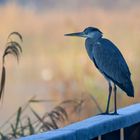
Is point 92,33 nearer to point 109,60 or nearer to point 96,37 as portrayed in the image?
point 96,37

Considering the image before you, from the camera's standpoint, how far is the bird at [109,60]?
348cm

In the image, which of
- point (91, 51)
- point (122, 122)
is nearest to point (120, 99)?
point (91, 51)

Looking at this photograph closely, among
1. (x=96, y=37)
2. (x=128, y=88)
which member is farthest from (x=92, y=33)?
(x=128, y=88)

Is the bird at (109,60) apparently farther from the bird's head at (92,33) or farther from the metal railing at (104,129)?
the metal railing at (104,129)

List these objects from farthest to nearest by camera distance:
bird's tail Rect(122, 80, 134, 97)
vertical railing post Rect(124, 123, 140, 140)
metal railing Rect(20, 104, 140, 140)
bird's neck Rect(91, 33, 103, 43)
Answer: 1. bird's neck Rect(91, 33, 103, 43)
2. bird's tail Rect(122, 80, 134, 97)
3. vertical railing post Rect(124, 123, 140, 140)
4. metal railing Rect(20, 104, 140, 140)

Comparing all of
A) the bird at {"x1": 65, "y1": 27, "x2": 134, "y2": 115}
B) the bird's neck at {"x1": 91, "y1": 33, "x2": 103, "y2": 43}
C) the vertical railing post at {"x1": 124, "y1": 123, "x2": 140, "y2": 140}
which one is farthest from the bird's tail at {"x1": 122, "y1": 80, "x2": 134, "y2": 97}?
the vertical railing post at {"x1": 124, "y1": 123, "x2": 140, "y2": 140}

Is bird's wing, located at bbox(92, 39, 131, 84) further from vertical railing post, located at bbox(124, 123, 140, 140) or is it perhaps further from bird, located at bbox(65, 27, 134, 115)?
vertical railing post, located at bbox(124, 123, 140, 140)

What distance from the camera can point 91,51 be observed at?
375 centimetres

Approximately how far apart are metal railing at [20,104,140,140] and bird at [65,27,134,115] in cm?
42

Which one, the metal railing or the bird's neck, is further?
the bird's neck

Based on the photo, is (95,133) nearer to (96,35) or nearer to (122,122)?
(122,122)

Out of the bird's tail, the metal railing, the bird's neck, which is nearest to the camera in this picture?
the metal railing

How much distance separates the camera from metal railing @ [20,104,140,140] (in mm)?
2172

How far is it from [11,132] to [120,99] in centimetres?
88
